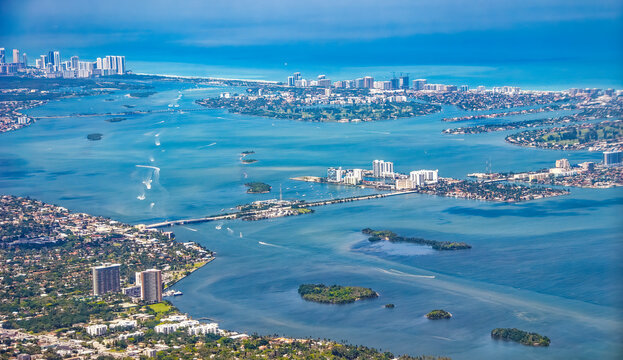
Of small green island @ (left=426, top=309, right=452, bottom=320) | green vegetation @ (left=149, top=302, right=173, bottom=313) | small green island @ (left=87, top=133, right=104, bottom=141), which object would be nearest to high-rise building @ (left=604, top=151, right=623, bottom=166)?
small green island @ (left=426, top=309, right=452, bottom=320)

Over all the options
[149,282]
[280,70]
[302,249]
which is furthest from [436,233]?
[280,70]

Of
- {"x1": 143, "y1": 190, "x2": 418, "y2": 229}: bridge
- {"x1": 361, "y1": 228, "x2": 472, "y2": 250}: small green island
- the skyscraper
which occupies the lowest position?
{"x1": 361, "y1": 228, "x2": 472, "y2": 250}: small green island

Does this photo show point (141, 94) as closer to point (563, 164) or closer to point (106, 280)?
point (563, 164)

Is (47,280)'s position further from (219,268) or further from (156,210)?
(156,210)

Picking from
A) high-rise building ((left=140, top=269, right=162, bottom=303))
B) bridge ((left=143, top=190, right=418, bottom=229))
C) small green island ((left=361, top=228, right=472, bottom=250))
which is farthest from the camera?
bridge ((left=143, top=190, right=418, bottom=229))

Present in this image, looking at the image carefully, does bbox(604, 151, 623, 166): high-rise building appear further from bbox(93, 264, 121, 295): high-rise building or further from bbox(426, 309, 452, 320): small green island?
bbox(93, 264, 121, 295): high-rise building
